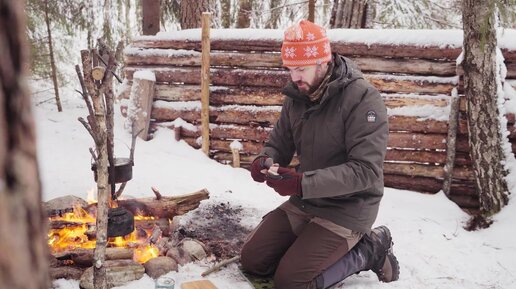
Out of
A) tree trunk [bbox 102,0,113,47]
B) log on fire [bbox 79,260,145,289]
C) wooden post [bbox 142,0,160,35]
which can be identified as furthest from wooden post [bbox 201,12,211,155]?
tree trunk [bbox 102,0,113,47]

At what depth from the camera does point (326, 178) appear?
3111 millimetres

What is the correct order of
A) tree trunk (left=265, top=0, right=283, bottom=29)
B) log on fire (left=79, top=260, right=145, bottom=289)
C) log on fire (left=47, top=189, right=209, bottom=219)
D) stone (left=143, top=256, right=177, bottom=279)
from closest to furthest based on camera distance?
log on fire (left=79, top=260, right=145, bottom=289) < stone (left=143, top=256, right=177, bottom=279) < log on fire (left=47, top=189, right=209, bottom=219) < tree trunk (left=265, top=0, right=283, bottom=29)

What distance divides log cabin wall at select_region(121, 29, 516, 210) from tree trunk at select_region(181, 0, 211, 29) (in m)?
1.62

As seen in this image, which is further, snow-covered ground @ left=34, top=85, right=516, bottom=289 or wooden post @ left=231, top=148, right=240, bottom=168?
wooden post @ left=231, top=148, right=240, bottom=168

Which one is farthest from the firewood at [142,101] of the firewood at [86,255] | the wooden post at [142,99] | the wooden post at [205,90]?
the firewood at [86,255]

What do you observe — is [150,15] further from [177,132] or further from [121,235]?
[121,235]

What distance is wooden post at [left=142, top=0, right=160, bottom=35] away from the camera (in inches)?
350

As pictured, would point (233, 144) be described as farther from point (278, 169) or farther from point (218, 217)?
point (278, 169)

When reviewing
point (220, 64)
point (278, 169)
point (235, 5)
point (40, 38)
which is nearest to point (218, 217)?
point (278, 169)

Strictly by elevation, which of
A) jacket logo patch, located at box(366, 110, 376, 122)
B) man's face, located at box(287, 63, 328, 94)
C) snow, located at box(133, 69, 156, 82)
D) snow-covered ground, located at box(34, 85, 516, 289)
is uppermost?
man's face, located at box(287, 63, 328, 94)

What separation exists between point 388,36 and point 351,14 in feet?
8.22

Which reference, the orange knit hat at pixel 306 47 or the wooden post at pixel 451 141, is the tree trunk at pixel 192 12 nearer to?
the wooden post at pixel 451 141

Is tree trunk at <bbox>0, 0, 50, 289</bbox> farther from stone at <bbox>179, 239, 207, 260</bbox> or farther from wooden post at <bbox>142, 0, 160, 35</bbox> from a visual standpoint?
wooden post at <bbox>142, 0, 160, 35</bbox>

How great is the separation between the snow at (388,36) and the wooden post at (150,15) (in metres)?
2.45
